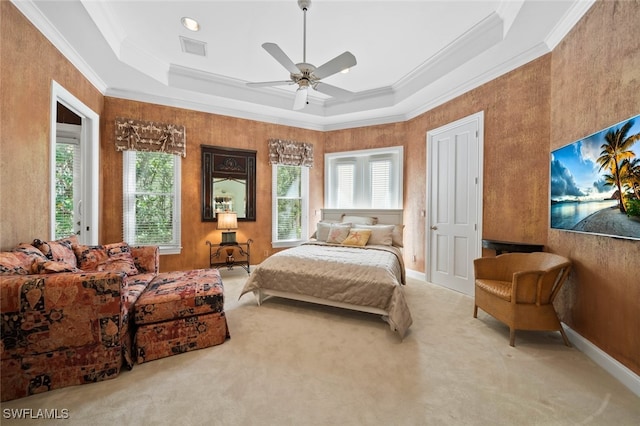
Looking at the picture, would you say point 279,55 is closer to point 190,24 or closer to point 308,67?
point 308,67

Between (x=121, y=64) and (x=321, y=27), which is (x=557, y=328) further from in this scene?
(x=121, y=64)

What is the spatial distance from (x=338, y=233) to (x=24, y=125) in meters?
3.81

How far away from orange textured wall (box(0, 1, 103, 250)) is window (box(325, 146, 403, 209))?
4.23m

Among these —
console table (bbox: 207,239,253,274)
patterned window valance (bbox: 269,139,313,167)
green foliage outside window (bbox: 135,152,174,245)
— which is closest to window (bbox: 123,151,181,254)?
green foliage outside window (bbox: 135,152,174,245)

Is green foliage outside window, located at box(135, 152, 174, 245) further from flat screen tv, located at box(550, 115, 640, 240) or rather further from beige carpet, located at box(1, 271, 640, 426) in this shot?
flat screen tv, located at box(550, 115, 640, 240)

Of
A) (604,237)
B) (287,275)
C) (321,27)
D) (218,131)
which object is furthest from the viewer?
(218,131)

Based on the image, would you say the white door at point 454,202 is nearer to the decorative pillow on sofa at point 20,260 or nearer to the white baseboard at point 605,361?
the white baseboard at point 605,361

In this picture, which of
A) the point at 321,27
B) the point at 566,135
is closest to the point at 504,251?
the point at 566,135

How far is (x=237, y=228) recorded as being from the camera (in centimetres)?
489

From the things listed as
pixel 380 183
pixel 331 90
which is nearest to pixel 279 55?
pixel 331 90

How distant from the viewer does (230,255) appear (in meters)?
4.71

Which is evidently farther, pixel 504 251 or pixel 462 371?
pixel 504 251

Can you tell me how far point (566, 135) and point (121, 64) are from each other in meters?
5.08

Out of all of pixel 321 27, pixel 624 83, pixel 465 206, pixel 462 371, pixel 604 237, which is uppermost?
pixel 321 27
